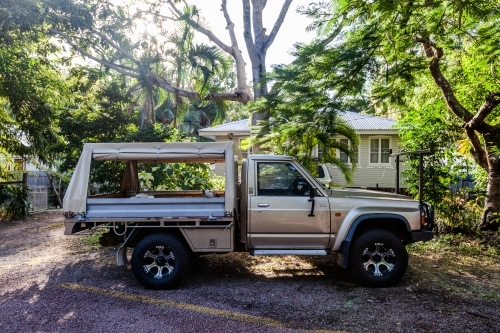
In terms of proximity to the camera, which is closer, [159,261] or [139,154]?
[159,261]

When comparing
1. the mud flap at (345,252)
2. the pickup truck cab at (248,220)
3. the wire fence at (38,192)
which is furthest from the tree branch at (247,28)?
the wire fence at (38,192)

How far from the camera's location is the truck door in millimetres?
5590

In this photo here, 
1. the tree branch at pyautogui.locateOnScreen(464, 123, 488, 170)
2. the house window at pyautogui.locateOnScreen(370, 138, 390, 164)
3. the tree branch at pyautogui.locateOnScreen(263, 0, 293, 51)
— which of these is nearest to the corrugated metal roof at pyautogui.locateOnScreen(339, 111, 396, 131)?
the house window at pyautogui.locateOnScreen(370, 138, 390, 164)

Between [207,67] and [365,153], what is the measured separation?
9.02 m

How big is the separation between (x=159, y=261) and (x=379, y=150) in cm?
1397

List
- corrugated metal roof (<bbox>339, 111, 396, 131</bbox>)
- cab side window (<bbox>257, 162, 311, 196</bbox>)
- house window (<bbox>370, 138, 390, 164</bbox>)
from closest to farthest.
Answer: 1. cab side window (<bbox>257, 162, 311, 196</bbox>)
2. corrugated metal roof (<bbox>339, 111, 396, 131</bbox>)
3. house window (<bbox>370, 138, 390, 164</bbox>)

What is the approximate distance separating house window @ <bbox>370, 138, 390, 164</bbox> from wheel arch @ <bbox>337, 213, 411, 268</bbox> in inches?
471

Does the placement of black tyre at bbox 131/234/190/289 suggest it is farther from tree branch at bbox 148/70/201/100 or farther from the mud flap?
tree branch at bbox 148/70/201/100

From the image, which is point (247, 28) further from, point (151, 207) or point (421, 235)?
point (421, 235)

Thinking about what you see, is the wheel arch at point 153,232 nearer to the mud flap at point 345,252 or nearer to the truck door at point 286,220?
the truck door at point 286,220

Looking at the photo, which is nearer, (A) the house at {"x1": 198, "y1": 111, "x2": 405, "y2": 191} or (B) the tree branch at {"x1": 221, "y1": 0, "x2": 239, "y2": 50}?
(B) the tree branch at {"x1": 221, "y1": 0, "x2": 239, "y2": 50}

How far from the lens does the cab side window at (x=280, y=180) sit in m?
5.72

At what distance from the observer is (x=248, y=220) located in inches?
221

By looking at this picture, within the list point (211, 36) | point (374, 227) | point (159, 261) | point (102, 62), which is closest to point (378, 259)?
point (374, 227)
